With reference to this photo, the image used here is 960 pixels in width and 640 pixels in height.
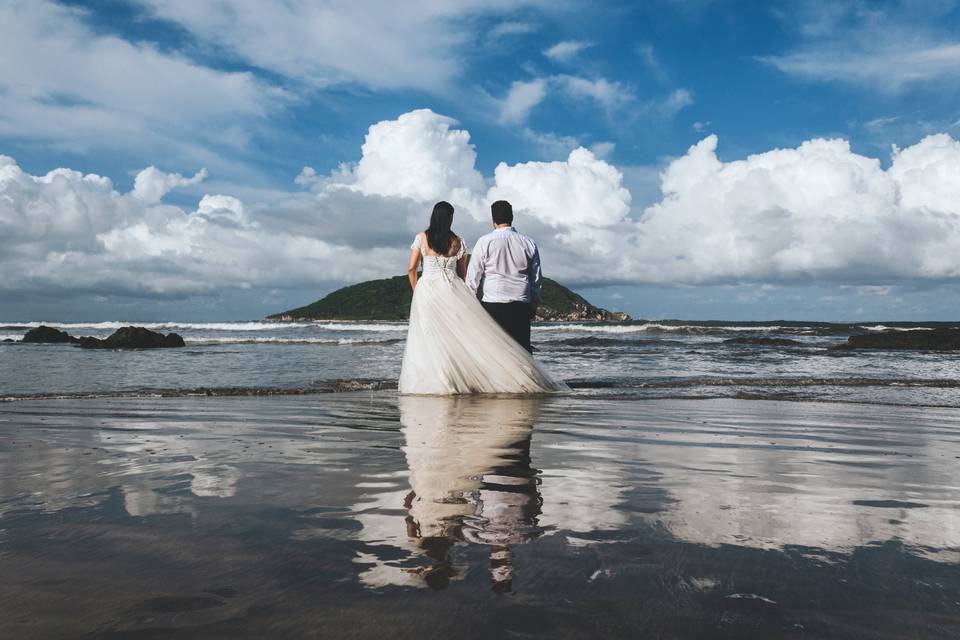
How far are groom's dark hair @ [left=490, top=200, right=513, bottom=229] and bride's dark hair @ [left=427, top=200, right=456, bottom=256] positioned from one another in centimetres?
71

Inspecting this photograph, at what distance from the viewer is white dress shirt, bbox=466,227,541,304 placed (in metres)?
8.73

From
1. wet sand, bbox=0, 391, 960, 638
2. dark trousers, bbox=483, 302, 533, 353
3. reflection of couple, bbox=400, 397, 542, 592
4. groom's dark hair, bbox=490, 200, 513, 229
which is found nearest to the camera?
wet sand, bbox=0, 391, 960, 638

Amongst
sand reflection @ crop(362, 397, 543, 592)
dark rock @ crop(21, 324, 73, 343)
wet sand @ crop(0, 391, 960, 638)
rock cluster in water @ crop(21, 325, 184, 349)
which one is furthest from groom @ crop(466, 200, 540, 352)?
dark rock @ crop(21, 324, 73, 343)

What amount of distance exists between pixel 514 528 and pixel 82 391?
900 centimetres

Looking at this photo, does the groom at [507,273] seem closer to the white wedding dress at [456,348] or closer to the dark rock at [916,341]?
the white wedding dress at [456,348]

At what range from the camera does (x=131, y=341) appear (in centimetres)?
2078

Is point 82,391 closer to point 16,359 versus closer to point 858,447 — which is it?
point 16,359

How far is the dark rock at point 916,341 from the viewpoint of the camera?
21.5 m

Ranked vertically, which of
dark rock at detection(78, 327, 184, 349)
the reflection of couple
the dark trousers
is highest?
the dark trousers

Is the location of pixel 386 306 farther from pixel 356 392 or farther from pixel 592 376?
pixel 356 392

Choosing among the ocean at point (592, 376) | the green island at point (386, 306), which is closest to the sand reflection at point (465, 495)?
the ocean at point (592, 376)

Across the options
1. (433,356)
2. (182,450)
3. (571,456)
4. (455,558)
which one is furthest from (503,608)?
(433,356)

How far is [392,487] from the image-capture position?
305 cm

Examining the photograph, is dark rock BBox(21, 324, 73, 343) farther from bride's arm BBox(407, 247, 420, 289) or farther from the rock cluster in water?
bride's arm BBox(407, 247, 420, 289)
